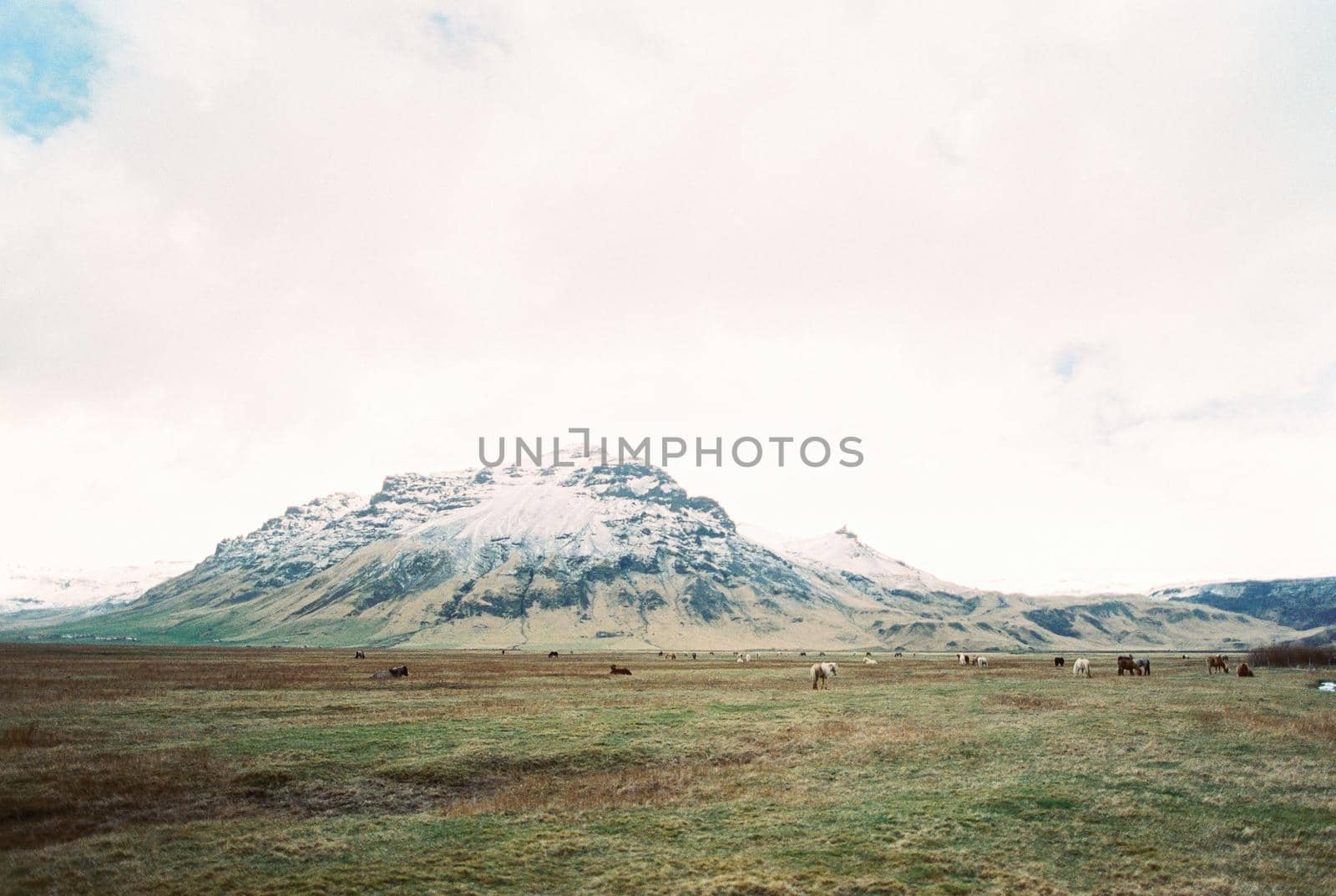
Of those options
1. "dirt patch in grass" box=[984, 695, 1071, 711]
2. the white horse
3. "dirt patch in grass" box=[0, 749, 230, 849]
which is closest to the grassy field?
"dirt patch in grass" box=[0, 749, 230, 849]

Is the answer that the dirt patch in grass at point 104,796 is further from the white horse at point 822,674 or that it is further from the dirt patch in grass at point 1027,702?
the white horse at point 822,674

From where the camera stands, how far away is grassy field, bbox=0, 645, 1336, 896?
1625 cm

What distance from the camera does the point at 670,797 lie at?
2323 cm

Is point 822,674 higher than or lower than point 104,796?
lower

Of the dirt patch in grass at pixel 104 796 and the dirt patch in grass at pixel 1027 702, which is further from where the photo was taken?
the dirt patch in grass at pixel 1027 702

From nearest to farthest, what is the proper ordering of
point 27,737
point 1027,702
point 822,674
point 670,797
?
point 670,797, point 27,737, point 1027,702, point 822,674

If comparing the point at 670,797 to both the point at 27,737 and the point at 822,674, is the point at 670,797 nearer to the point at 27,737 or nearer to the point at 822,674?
the point at 27,737

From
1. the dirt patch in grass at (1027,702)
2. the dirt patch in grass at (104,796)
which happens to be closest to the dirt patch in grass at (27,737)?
the dirt patch in grass at (104,796)

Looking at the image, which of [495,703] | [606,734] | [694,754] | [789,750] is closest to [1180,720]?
[789,750]

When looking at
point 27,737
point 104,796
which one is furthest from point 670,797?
point 27,737

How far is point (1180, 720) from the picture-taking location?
3366cm

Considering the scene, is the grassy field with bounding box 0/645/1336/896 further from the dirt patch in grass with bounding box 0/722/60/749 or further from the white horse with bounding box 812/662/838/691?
the white horse with bounding box 812/662/838/691

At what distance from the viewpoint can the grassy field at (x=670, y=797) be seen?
16250mm

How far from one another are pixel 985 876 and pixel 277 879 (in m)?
16.4
